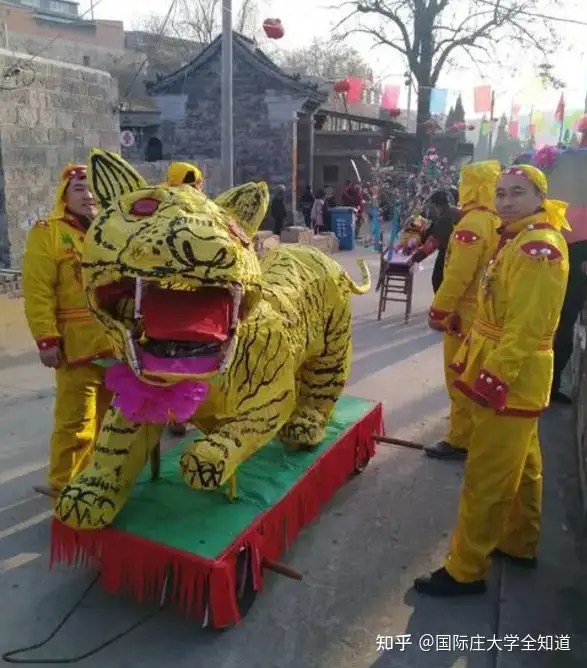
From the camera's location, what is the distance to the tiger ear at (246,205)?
2.64 metres

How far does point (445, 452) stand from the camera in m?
4.10

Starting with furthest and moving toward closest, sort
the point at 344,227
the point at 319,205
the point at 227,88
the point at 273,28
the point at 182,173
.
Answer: the point at 319,205, the point at 344,227, the point at 273,28, the point at 227,88, the point at 182,173

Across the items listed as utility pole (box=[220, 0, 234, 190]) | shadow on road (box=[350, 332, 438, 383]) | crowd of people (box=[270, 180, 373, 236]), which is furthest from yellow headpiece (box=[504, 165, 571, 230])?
crowd of people (box=[270, 180, 373, 236])

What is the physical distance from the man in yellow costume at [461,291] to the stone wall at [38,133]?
5.06 m

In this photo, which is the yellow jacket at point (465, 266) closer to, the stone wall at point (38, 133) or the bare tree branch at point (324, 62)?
the stone wall at point (38, 133)

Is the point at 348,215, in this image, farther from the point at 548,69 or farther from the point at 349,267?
the point at 548,69

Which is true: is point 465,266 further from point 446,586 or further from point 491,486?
point 446,586

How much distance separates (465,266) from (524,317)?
5.02 ft

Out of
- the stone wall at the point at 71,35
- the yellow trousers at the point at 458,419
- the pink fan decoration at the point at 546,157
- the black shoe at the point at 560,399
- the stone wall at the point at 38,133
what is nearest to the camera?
the yellow trousers at the point at 458,419

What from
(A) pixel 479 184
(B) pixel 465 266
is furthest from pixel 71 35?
(B) pixel 465 266

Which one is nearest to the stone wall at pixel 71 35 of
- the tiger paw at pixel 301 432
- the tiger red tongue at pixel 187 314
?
the tiger paw at pixel 301 432

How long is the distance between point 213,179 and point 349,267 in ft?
9.58

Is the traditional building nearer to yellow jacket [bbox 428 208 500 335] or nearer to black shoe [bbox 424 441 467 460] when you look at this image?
yellow jacket [bbox 428 208 500 335]

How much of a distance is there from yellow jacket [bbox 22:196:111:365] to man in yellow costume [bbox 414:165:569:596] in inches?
67.0
